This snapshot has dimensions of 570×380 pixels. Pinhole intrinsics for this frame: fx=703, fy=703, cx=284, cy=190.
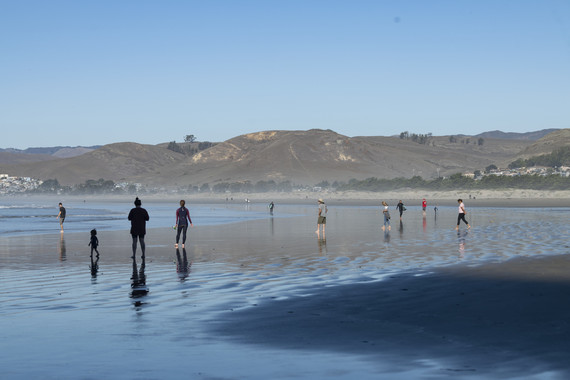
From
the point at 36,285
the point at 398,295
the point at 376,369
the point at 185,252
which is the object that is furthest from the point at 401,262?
the point at 376,369

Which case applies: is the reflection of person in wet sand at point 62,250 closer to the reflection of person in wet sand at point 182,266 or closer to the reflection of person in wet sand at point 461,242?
the reflection of person in wet sand at point 182,266

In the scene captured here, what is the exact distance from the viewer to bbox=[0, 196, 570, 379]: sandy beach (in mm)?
8773

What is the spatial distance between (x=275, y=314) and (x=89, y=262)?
11184 millimetres

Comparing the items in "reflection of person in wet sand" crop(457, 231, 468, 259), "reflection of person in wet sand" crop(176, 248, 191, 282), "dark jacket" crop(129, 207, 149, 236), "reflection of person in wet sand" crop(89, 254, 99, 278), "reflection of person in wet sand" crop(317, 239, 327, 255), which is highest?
"dark jacket" crop(129, 207, 149, 236)

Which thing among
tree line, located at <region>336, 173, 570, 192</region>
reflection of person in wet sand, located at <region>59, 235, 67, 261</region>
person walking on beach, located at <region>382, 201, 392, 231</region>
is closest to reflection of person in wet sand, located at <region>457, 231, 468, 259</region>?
person walking on beach, located at <region>382, 201, 392, 231</region>

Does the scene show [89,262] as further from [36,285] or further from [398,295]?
[398,295]

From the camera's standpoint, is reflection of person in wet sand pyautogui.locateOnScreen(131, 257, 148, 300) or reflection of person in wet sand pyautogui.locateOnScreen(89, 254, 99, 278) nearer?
reflection of person in wet sand pyautogui.locateOnScreen(131, 257, 148, 300)

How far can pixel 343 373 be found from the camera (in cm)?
842

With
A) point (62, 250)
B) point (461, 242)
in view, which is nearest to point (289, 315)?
point (62, 250)

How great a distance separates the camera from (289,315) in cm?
1233

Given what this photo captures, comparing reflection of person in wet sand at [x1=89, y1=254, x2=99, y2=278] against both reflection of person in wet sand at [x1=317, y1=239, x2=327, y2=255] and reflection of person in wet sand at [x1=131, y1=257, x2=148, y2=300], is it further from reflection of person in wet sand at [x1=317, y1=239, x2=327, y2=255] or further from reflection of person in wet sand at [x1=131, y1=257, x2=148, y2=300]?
reflection of person in wet sand at [x1=317, y1=239, x2=327, y2=255]

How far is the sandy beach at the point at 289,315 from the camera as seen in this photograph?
877 cm

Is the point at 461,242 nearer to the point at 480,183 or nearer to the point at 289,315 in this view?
the point at 289,315

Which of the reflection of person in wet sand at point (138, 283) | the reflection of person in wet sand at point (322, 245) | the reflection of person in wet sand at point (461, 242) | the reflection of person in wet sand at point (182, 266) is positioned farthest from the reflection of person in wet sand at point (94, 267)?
the reflection of person in wet sand at point (461, 242)
